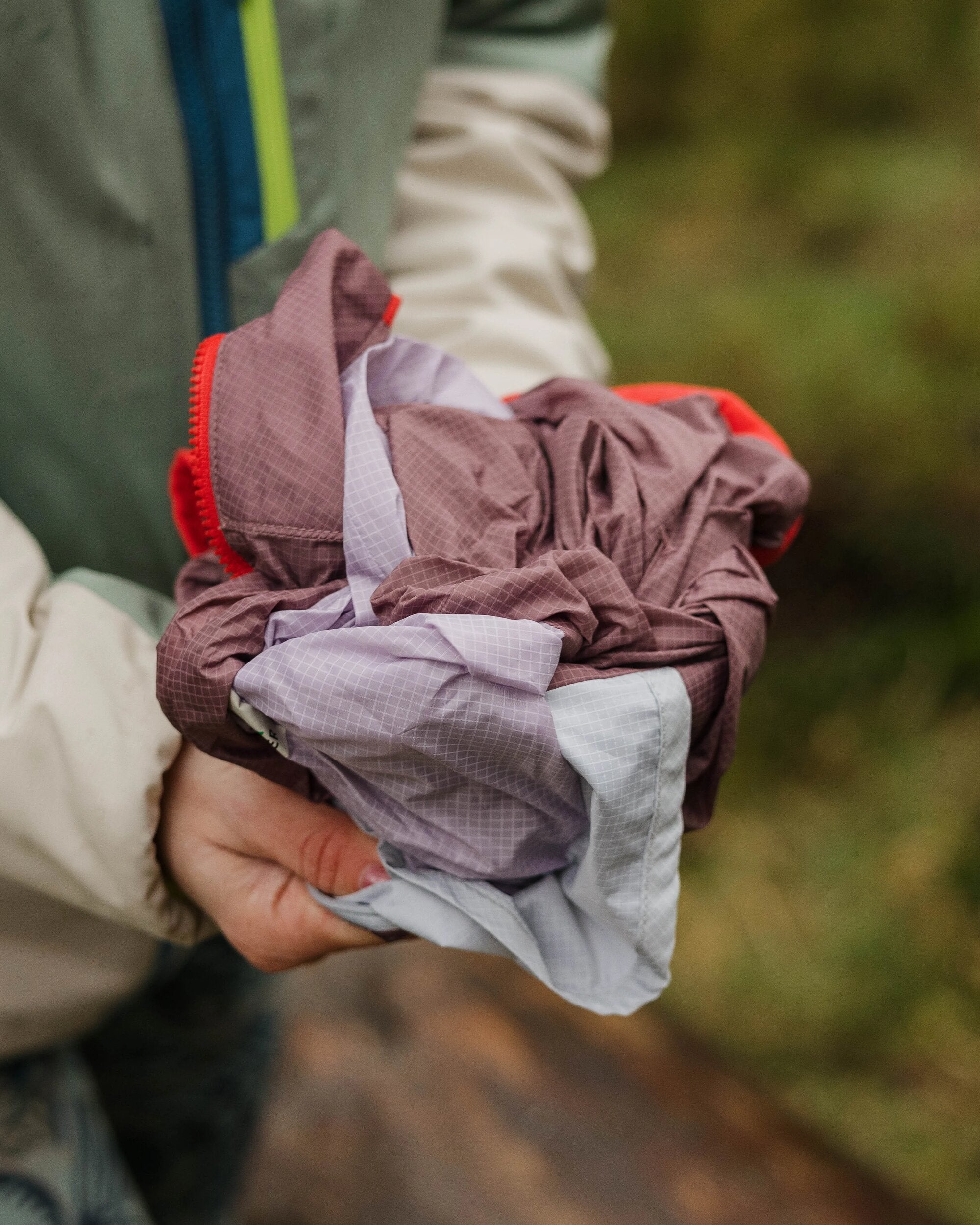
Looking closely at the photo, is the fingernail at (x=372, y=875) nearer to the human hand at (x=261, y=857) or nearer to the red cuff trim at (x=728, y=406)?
the human hand at (x=261, y=857)

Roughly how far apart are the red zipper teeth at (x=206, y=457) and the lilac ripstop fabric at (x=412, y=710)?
0.16 ft

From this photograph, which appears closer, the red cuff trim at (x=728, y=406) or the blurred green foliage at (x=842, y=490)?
the red cuff trim at (x=728, y=406)

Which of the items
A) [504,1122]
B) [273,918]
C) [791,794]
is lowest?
[791,794]

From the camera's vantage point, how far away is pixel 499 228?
0.84m

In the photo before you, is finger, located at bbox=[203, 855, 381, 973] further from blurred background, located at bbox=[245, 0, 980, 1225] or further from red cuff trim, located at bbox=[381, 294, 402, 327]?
blurred background, located at bbox=[245, 0, 980, 1225]

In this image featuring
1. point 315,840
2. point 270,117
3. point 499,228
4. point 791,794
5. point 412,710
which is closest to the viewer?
point 412,710

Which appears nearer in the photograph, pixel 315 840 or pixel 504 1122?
pixel 315 840

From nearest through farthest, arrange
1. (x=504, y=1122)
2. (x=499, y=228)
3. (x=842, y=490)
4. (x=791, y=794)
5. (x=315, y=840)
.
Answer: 1. (x=315, y=840)
2. (x=499, y=228)
3. (x=504, y=1122)
4. (x=791, y=794)
5. (x=842, y=490)

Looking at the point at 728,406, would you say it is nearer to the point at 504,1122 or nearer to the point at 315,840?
the point at 315,840

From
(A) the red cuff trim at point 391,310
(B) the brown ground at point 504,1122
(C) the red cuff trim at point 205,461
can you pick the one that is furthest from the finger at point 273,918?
(B) the brown ground at point 504,1122

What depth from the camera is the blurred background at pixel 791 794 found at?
1.19 meters

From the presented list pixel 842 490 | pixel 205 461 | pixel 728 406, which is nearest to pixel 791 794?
pixel 842 490

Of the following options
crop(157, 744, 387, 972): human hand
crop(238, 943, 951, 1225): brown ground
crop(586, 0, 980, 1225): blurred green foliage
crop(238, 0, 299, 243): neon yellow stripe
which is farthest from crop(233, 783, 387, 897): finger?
crop(586, 0, 980, 1225): blurred green foliage

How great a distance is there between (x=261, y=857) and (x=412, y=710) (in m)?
0.19
